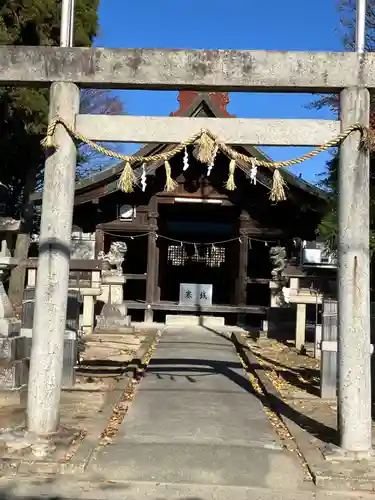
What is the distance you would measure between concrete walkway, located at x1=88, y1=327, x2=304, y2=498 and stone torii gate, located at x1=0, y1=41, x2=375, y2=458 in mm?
755

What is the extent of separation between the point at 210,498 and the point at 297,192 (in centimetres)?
1215

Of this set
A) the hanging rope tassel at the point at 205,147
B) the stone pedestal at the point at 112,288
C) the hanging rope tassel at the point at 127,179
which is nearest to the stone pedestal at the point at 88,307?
the stone pedestal at the point at 112,288

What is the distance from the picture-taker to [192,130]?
5.24m

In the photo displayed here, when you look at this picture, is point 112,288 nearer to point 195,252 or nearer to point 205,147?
point 195,252

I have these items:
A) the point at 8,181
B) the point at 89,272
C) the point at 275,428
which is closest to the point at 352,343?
the point at 275,428

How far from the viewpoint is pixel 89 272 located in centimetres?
1394

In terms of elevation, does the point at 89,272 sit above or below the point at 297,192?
below

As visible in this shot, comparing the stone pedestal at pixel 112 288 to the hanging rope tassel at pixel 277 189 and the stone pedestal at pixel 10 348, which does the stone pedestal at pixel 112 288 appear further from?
the hanging rope tassel at pixel 277 189

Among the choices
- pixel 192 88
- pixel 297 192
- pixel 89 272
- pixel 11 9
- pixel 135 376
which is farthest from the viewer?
pixel 297 192

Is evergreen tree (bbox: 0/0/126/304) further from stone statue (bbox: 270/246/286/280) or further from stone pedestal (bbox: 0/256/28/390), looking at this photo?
stone statue (bbox: 270/246/286/280)

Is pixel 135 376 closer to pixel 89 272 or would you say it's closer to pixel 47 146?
pixel 47 146

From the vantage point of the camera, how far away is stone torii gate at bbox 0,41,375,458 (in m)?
5.02

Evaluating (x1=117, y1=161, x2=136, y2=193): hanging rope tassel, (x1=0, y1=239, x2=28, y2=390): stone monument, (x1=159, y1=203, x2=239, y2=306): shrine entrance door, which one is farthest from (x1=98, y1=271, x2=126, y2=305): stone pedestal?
(x1=117, y1=161, x2=136, y2=193): hanging rope tassel

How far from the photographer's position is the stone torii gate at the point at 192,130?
502cm
